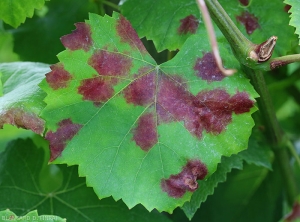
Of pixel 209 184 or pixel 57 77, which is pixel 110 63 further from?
pixel 209 184

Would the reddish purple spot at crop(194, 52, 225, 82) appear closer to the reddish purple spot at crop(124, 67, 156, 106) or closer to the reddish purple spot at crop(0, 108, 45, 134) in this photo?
the reddish purple spot at crop(124, 67, 156, 106)

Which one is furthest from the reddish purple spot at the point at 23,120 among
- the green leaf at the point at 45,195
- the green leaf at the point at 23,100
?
the green leaf at the point at 45,195

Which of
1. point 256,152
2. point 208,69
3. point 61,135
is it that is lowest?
point 256,152

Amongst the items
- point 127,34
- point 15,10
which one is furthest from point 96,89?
point 15,10

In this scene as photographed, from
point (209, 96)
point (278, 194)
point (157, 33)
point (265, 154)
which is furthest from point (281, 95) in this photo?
point (209, 96)

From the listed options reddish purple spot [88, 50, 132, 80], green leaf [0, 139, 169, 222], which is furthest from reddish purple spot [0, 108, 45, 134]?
green leaf [0, 139, 169, 222]

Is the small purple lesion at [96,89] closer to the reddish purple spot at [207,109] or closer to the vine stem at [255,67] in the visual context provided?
the reddish purple spot at [207,109]
